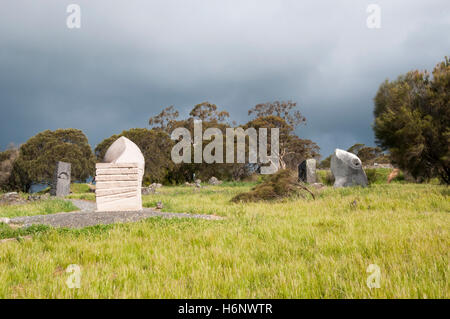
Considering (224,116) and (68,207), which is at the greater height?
(224,116)

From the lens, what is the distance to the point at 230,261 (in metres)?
3.46

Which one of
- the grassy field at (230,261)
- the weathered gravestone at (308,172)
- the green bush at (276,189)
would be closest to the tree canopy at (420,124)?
the green bush at (276,189)

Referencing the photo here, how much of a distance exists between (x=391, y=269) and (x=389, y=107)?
1372cm

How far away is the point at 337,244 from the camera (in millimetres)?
4020

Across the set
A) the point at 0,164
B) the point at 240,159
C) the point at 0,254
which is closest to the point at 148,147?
the point at 240,159

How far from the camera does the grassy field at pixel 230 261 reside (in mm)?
2592

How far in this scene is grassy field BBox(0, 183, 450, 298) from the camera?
2592mm

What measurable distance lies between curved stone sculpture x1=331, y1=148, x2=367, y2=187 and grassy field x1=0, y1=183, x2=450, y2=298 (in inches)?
507

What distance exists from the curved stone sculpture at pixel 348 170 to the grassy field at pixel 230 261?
507 inches

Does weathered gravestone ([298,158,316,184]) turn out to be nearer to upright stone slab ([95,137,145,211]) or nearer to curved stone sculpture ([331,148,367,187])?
curved stone sculpture ([331,148,367,187])

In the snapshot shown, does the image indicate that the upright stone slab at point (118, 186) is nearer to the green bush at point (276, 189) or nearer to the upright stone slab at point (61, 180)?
the green bush at point (276, 189)

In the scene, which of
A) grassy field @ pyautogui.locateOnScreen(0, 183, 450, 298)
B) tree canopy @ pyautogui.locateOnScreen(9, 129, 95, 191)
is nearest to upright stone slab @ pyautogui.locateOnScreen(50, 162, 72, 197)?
tree canopy @ pyautogui.locateOnScreen(9, 129, 95, 191)
